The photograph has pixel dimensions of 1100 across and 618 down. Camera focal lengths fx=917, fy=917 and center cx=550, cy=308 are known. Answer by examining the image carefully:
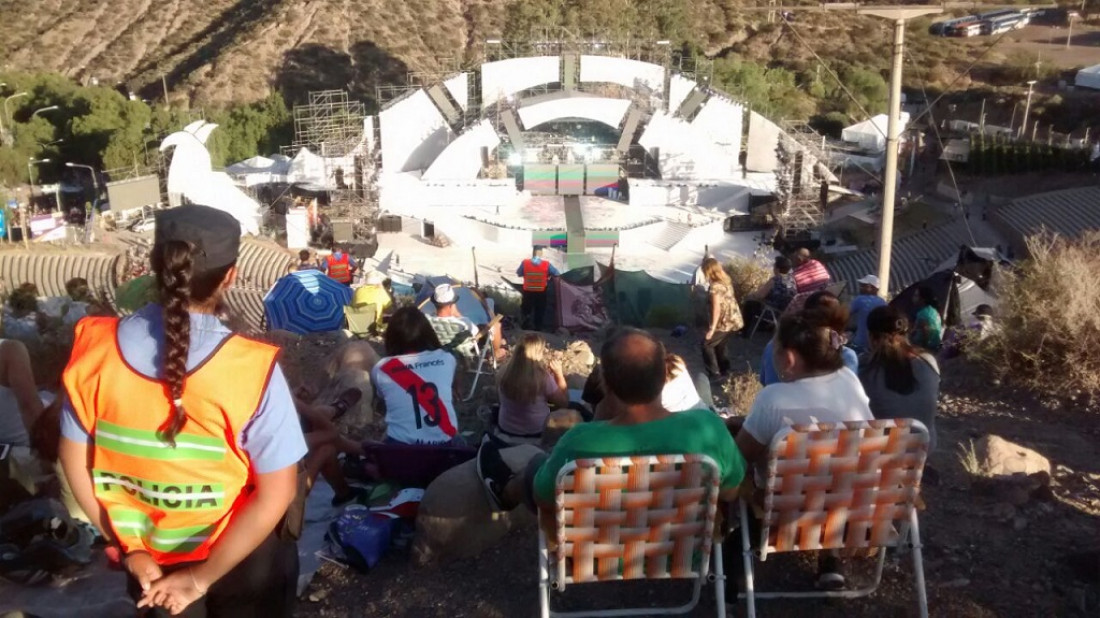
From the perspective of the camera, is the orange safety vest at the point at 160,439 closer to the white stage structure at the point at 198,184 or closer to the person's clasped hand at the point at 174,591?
the person's clasped hand at the point at 174,591

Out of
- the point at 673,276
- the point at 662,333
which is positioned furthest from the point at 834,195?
the point at 662,333

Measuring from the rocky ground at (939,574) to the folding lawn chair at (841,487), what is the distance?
0.33 m

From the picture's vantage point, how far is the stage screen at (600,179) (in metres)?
33.1

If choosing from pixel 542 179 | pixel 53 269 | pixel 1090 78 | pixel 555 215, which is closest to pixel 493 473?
pixel 53 269

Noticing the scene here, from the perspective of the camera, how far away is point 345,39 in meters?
56.4

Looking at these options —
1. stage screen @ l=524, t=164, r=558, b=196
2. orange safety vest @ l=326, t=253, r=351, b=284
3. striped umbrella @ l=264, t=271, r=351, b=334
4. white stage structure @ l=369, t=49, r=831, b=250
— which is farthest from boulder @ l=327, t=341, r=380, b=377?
stage screen @ l=524, t=164, r=558, b=196

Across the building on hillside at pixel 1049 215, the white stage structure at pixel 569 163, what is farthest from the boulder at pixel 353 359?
the white stage structure at pixel 569 163

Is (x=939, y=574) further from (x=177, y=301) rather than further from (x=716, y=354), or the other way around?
(x=716, y=354)

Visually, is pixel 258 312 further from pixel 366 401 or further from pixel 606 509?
pixel 606 509

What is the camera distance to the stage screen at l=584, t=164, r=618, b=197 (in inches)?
1303

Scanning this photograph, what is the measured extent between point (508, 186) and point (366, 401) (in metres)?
26.3

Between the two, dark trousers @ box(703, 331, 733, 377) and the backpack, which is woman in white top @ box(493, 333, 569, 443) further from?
dark trousers @ box(703, 331, 733, 377)

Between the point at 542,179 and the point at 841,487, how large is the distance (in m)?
30.5

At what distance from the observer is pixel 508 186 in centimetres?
3150
